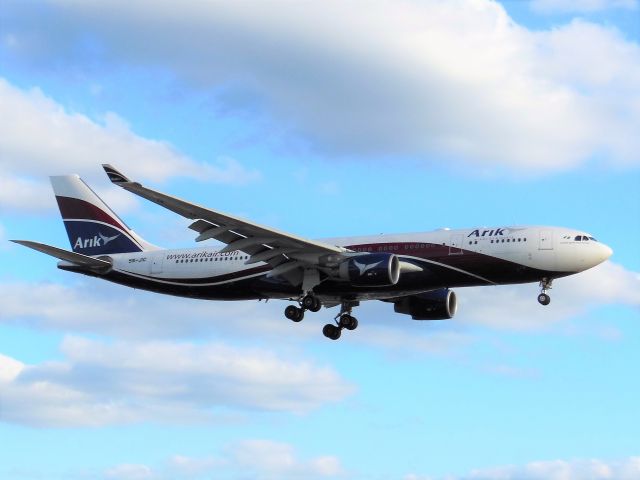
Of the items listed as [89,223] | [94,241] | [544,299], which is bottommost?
[544,299]

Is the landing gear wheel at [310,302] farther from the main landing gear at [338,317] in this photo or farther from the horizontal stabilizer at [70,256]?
the horizontal stabilizer at [70,256]

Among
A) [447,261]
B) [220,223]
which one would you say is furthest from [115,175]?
[447,261]

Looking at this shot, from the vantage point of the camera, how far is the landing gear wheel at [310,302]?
2226 inches

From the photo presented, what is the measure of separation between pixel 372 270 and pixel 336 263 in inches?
96.3

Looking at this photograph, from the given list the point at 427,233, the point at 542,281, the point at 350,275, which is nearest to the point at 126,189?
the point at 350,275

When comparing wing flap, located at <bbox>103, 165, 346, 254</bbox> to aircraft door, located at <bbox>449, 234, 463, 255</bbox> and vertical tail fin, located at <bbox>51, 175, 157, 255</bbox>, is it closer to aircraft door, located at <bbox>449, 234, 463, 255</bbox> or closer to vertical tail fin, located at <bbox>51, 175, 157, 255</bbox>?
aircraft door, located at <bbox>449, 234, 463, 255</bbox>

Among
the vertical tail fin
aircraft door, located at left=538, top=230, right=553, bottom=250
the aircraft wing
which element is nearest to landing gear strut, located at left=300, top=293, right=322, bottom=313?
the aircraft wing

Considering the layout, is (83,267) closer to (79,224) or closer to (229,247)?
(79,224)

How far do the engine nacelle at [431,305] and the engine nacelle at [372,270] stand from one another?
7.93 meters

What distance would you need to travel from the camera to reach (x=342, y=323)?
201 ft

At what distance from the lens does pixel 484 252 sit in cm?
5350

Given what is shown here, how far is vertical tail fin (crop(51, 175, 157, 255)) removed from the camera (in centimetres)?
6419

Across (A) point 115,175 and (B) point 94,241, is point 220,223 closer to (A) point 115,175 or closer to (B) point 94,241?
(A) point 115,175

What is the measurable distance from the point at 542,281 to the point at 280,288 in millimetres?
12863
